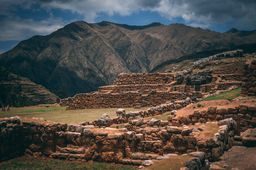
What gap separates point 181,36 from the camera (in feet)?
518

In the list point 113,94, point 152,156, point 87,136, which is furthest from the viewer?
point 113,94

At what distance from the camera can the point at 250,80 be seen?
21359 mm

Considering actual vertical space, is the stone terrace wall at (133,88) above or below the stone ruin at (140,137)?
above

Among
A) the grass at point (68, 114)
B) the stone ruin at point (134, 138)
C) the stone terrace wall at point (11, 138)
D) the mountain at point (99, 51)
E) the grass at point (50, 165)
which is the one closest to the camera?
the stone ruin at point (134, 138)

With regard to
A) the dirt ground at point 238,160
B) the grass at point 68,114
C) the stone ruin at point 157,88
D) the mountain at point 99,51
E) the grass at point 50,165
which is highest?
the mountain at point 99,51

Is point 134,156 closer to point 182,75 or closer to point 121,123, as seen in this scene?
point 121,123

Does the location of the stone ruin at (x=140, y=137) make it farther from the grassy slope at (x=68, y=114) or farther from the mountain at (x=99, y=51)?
the mountain at (x=99, y=51)

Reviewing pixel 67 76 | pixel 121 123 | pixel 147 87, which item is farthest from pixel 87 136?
pixel 67 76

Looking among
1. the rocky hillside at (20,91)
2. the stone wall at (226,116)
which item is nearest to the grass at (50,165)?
the stone wall at (226,116)

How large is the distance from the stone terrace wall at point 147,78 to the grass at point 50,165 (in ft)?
74.7

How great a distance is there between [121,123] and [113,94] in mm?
13365

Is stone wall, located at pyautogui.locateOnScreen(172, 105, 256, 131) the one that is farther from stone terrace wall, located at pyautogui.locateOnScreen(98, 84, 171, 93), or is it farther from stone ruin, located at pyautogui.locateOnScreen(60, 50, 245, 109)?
stone terrace wall, located at pyautogui.locateOnScreen(98, 84, 171, 93)

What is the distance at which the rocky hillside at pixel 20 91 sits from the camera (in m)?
59.5

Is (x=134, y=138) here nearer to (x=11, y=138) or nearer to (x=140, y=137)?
(x=140, y=137)
